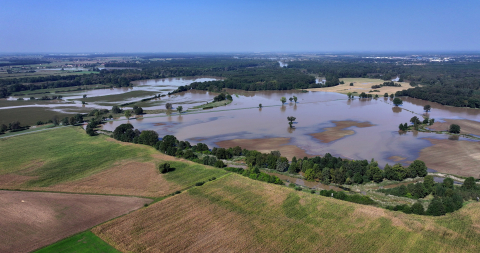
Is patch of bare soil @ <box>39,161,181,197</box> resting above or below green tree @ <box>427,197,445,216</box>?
below

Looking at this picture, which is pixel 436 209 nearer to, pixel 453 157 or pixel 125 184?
pixel 453 157

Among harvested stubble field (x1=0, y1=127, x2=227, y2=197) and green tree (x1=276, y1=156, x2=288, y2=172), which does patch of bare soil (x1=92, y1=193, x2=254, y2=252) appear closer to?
harvested stubble field (x1=0, y1=127, x2=227, y2=197)

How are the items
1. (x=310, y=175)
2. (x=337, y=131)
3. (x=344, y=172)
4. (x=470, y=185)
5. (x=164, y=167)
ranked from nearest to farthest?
1. (x=470, y=185)
2. (x=344, y=172)
3. (x=310, y=175)
4. (x=164, y=167)
5. (x=337, y=131)

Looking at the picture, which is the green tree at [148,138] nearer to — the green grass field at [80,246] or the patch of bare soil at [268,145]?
the patch of bare soil at [268,145]

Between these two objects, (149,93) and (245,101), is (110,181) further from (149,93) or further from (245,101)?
(149,93)

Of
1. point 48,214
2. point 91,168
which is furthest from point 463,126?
point 48,214

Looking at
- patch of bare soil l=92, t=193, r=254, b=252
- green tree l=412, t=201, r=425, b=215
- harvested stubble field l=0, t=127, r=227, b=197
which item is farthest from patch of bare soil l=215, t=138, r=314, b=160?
patch of bare soil l=92, t=193, r=254, b=252
